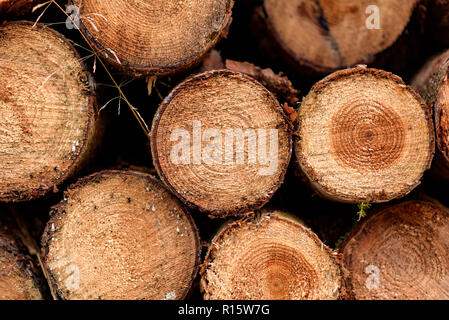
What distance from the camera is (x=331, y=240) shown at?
2068mm

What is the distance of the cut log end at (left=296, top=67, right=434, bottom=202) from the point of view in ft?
5.32

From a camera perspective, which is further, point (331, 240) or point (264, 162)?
point (331, 240)

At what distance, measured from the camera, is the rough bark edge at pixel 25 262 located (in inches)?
73.1

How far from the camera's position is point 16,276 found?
1830 mm

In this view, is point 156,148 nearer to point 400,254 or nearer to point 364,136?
point 364,136

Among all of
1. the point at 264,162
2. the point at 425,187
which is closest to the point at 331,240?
the point at 425,187

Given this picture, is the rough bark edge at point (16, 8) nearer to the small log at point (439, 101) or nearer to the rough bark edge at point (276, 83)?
the rough bark edge at point (276, 83)

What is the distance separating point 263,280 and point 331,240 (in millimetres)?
567

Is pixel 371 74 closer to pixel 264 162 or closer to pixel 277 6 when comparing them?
pixel 264 162

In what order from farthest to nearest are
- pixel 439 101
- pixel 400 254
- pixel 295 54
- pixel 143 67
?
1. pixel 295 54
2. pixel 400 254
3. pixel 439 101
4. pixel 143 67

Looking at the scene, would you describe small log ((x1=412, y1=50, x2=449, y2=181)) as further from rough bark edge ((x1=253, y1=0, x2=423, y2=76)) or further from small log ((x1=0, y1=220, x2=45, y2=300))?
small log ((x1=0, y1=220, x2=45, y2=300))

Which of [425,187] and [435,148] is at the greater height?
[435,148]

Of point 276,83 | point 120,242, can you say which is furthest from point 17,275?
point 276,83

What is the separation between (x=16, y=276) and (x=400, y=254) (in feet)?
5.62
